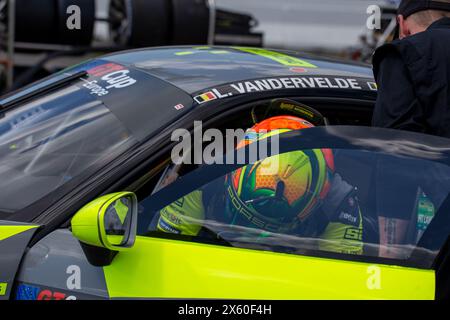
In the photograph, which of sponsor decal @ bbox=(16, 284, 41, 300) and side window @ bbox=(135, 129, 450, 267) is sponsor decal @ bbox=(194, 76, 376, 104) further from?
sponsor decal @ bbox=(16, 284, 41, 300)

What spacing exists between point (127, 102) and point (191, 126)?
0.28 m

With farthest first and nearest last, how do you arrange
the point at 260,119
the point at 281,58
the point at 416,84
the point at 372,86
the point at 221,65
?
the point at 281,58, the point at 372,86, the point at 221,65, the point at 260,119, the point at 416,84

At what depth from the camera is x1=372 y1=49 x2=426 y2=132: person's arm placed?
2.53 m

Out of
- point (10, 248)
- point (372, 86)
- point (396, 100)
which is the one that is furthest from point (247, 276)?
point (372, 86)

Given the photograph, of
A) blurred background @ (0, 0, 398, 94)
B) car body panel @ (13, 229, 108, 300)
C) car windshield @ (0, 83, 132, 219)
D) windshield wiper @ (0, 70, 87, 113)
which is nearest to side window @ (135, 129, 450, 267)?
car body panel @ (13, 229, 108, 300)

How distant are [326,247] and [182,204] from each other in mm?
405

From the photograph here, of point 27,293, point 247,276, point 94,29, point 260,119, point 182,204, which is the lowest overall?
point 94,29

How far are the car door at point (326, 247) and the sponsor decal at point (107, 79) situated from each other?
58 cm

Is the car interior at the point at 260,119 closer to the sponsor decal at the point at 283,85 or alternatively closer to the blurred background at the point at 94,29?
the sponsor decal at the point at 283,85

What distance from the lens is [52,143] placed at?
2.66 metres


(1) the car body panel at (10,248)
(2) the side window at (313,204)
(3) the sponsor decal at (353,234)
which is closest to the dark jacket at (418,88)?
(2) the side window at (313,204)

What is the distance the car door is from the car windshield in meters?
0.30

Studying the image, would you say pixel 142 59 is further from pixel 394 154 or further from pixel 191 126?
pixel 394 154

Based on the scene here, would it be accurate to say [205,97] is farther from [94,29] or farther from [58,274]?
[94,29]
